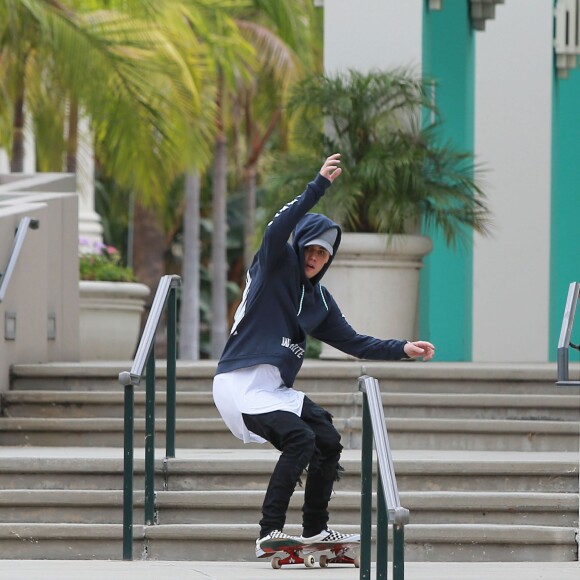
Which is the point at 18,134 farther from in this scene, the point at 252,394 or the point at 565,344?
the point at 252,394

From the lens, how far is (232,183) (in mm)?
39750

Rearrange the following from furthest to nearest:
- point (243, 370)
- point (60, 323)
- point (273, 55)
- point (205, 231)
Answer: point (205, 231), point (273, 55), point (60, 323), point (243, 370)

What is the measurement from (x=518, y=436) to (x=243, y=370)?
2.71 m

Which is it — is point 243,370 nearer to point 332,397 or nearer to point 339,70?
point 332,397

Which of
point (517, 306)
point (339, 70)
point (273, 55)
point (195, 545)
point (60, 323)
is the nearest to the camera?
point (195, 545)

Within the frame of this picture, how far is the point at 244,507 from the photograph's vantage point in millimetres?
7652

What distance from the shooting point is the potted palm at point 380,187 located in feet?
36.6

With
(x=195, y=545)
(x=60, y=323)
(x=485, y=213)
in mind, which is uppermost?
(x=485, y=213)

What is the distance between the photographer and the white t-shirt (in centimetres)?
664

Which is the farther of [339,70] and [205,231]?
[205,231]

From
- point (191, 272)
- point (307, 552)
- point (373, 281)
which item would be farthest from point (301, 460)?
point (191, 272)

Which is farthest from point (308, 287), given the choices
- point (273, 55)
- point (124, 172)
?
point (273, 55)

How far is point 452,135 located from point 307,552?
7189mm

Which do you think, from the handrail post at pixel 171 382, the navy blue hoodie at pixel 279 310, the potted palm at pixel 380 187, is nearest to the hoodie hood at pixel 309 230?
the navy blue hoodie at pixel 279 310
